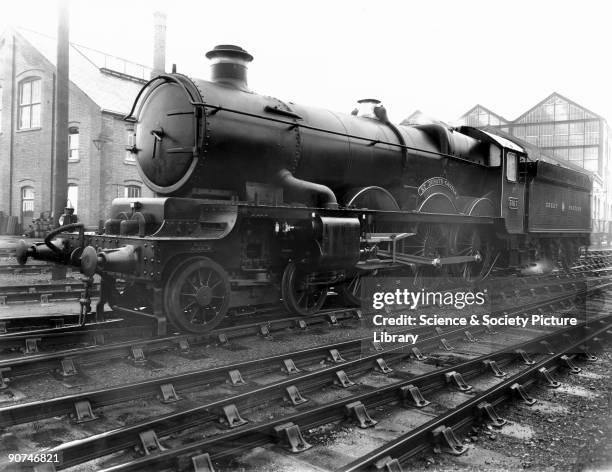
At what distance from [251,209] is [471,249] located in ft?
→ 18.3

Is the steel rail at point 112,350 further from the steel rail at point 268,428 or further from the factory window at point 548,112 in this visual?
the factory window at point 548,112

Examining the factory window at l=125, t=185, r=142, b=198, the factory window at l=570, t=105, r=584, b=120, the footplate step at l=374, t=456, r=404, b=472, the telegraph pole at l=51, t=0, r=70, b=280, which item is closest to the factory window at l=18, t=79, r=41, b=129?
the factory window at l=125, t=185, r=142, b=198

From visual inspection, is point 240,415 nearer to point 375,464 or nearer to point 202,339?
point 375,464

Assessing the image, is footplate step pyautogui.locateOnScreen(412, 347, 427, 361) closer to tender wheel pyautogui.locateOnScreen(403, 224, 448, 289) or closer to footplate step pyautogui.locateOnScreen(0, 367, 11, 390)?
tender wheel pyautogui.locateOnScreen(403, 224, 448, 289)

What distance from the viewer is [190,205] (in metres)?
6.14

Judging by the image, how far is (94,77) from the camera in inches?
954

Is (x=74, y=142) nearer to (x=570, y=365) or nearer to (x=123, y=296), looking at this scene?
(x=123, y=296)

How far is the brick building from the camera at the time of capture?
2131cm

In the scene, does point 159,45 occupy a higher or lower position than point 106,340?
higher

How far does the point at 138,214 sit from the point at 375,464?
4149 millimetres

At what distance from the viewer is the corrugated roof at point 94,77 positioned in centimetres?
2216

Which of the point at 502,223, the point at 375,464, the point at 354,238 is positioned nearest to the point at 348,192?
the point at 354,238

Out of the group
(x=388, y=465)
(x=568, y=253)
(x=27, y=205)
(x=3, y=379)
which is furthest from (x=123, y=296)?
(x=27, y=205)

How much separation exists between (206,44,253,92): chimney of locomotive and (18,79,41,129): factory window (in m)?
18.8
